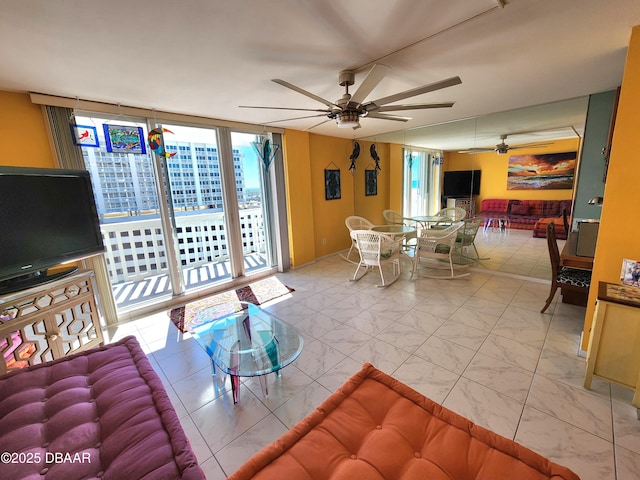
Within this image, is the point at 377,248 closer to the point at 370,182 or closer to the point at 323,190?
the point at 323,190

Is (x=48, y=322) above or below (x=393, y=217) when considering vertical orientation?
below

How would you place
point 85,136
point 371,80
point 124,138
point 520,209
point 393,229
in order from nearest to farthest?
1. point 371,80
2. point 85,136
3. point 124,138
4. point 393,229
5. point 520,209

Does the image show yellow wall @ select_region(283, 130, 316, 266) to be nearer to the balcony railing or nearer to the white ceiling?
the balcony railing

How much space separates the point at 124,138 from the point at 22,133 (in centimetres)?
76

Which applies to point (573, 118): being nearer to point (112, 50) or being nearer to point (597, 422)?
point (597, 422)

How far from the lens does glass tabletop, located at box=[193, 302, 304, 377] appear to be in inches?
69.6

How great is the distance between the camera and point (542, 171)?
619 cm

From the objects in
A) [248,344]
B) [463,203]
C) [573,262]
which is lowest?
[248,344]

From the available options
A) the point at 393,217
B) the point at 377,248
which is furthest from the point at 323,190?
the point at 377,248

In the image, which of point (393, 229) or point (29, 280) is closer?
point (29, 280)

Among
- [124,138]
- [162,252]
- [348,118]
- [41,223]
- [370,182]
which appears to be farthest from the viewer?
[370,182]

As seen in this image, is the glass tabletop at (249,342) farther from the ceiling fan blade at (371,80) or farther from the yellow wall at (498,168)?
the yellow wall at (498,168)

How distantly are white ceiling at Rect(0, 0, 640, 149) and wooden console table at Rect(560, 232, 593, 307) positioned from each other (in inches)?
63.1

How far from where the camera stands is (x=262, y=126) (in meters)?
4.01
